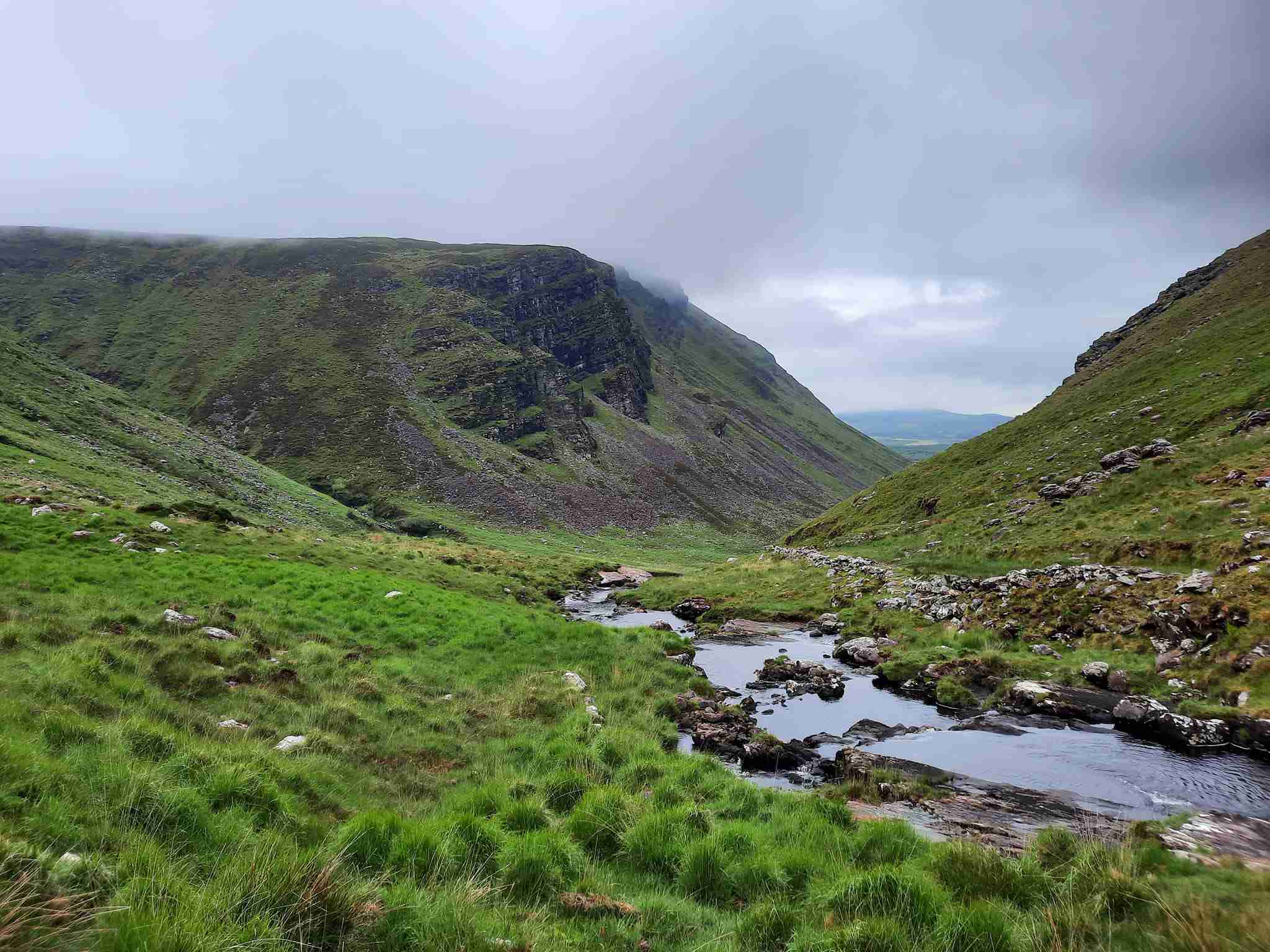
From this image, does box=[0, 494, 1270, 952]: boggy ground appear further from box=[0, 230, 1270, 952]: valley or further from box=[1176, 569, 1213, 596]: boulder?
box=[1176, 569, 1213, 596]: boulder

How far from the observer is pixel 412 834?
7148 mm

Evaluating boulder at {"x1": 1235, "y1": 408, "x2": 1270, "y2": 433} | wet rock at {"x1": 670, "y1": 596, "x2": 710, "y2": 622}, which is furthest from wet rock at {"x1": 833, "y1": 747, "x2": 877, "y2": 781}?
boulder at {"x1": 1235, "y1": 408, "x2": 1270, "y2": 433}

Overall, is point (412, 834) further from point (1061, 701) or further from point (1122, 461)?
point (1122, 461)

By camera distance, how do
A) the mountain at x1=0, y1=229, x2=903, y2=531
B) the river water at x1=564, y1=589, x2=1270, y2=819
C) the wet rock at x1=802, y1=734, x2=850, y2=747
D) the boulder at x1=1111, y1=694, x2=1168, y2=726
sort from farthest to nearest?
the mountain at x1=0, y1=229, x2=903, y2=531 → the wet rock at x1=802, y1=734, x2=850, y2=747 → the boulder at x1=1111, y1=694, x2=1168, y2=726 → the river water at x1=564, y1=589, x2=1270, y2=819

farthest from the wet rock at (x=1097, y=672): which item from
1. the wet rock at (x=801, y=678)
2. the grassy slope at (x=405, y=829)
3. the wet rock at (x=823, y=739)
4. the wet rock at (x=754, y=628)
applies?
the wet rock at (x=754, y=628)

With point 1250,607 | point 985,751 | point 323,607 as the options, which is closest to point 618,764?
point 985,751

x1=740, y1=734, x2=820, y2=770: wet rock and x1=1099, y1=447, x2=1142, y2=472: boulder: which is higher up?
x1=1099, y1=447, x2=1142, y2=472: boulder

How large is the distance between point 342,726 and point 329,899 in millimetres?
8287

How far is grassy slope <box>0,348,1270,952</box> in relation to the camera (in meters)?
5.06

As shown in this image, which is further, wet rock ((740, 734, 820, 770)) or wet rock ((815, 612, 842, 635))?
wet rock ((815, 612, 842, 635))

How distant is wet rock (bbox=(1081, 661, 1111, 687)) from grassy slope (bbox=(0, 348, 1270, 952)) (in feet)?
40.4

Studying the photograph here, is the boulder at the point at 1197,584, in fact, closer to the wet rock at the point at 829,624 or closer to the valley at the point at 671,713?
the valley at the point at 671,713

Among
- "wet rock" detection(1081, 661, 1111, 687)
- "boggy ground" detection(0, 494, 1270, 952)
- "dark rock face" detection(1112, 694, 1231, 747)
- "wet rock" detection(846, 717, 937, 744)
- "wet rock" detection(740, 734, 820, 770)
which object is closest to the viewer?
"boggy ground" detection(0, 494, 1270, 952)

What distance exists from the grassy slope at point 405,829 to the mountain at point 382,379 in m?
76.1
